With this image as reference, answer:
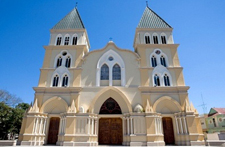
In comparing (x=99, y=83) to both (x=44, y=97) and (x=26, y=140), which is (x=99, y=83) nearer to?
(x=44, y=97)

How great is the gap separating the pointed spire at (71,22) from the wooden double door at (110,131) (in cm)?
1618

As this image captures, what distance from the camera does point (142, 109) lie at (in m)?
19.5

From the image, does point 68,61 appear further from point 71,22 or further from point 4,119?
point 4,119

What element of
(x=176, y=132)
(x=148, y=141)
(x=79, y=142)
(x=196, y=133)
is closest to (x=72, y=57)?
(x=79, y=142)

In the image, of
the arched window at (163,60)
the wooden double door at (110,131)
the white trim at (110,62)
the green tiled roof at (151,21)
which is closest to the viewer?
the wooden double door at (110,131)

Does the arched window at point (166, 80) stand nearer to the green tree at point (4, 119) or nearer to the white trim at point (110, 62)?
the white trim at point (110, 62)

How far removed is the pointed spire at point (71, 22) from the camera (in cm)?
2612

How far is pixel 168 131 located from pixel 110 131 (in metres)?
7.69

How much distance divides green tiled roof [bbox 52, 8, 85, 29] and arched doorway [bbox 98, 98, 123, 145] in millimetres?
14158

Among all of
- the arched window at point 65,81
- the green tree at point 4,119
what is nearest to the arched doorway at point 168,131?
the arched window at point 65,81

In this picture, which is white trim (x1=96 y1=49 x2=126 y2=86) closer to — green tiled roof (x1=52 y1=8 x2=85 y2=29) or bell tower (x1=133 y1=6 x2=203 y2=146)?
bell tower (x1=133 y1=6 x2=203 y2=146)

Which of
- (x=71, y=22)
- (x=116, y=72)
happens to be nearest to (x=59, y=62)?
(x=71, y=22)

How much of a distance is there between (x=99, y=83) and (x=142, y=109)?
22.6 feet

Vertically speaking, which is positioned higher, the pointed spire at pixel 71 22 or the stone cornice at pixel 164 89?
the pointed spire at pixel 71 22
